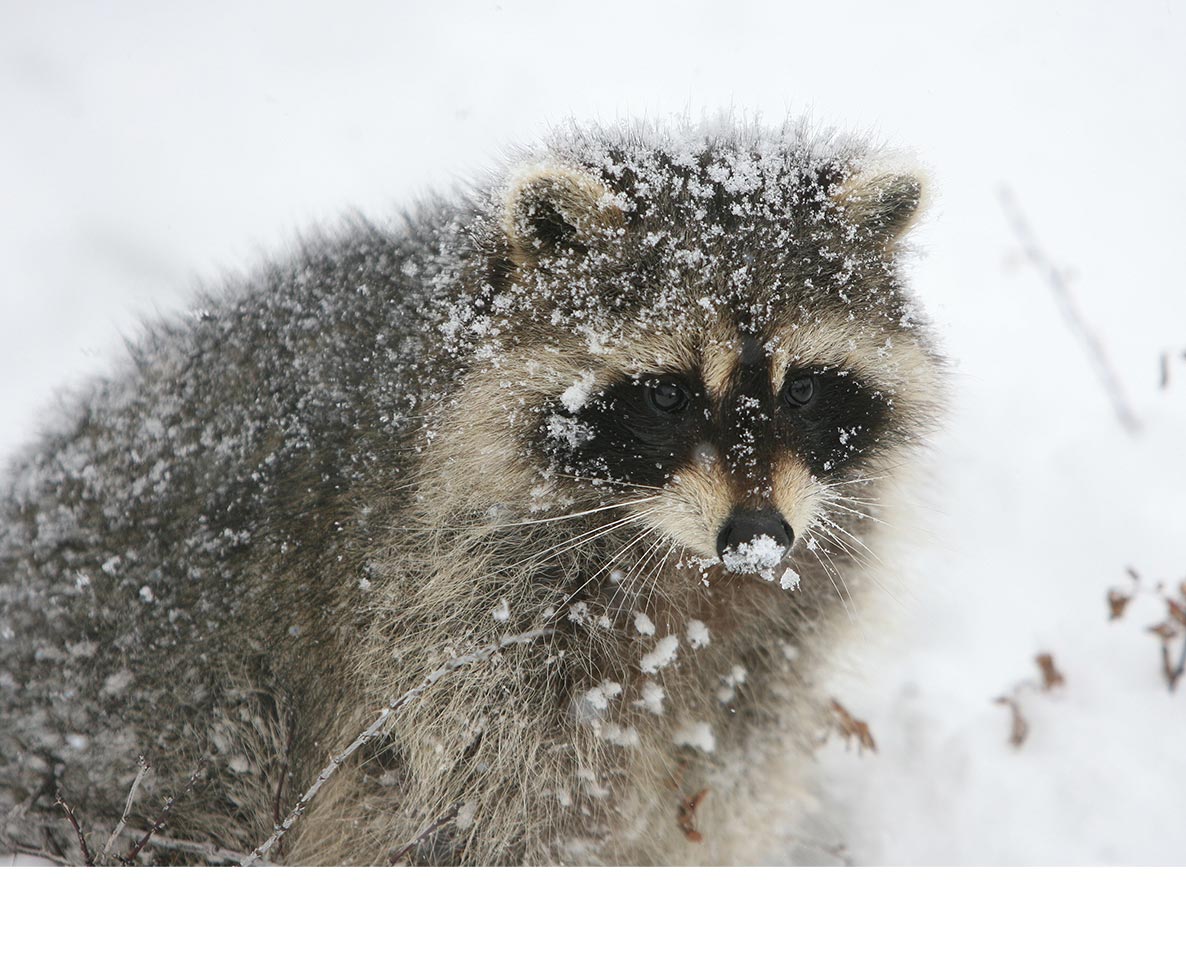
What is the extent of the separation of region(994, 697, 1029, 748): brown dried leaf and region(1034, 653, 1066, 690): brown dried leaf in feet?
0.23

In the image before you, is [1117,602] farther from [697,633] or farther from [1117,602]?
[697,633]

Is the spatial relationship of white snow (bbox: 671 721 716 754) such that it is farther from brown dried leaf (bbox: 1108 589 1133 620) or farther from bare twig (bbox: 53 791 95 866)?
bare twig (bbox: 53 791 95 866)

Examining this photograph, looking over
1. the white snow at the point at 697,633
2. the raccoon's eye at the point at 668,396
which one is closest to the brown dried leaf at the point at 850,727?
the white snow at the point at 697,633

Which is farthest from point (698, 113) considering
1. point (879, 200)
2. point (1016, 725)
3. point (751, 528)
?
point (1016, 725)

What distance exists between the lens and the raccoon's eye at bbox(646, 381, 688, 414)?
4.30 ft

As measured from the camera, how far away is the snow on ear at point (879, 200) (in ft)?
4.50

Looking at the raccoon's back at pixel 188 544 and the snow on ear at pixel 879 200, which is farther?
the raccoon's back at pixel 188 544

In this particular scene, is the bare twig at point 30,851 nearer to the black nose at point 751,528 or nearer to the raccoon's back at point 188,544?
the raccoon's back at point 188,544

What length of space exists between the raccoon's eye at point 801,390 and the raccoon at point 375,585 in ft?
0.33

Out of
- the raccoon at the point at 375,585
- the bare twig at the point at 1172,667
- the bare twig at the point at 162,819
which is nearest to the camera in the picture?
the raccoon at the point at 375,585

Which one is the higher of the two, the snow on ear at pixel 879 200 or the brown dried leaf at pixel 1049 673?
the snow on ear at pixel 879 200

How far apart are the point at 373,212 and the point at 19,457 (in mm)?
770

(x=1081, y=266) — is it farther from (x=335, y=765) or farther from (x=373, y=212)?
(x=335, y=765)

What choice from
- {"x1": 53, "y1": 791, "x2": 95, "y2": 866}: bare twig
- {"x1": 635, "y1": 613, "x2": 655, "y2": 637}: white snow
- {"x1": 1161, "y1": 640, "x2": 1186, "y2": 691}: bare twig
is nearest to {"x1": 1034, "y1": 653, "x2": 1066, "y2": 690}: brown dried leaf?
{"x1": 1161, "y1": 640, "x2": 1186, "y2": 691}: bare twig
